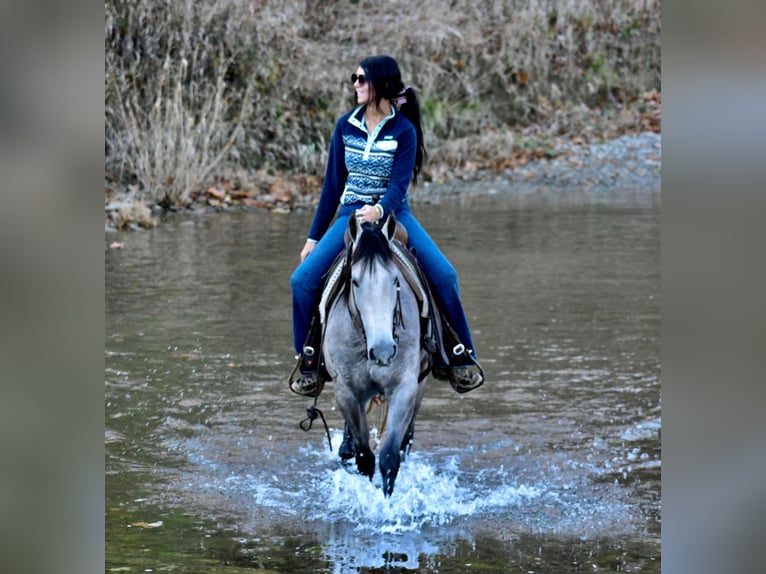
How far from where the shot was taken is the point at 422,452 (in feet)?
26.3

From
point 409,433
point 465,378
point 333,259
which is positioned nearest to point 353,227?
point 333,259

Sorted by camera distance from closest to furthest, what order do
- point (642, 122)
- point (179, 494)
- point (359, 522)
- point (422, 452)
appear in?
point (359, 522) < point (179, 494) < point (422, 452) < point (642, 122)

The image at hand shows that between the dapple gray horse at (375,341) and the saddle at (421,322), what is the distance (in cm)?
5

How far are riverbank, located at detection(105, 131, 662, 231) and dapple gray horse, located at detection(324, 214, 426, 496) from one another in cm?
1049

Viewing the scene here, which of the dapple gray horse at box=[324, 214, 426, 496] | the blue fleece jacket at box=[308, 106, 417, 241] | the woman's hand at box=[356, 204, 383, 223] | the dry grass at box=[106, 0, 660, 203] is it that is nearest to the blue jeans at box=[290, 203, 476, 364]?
the blue fleece jacket at box=[308, 106, 417, 241]

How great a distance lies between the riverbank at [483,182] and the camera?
17875mm

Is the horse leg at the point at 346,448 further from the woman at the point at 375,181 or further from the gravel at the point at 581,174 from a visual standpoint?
the gravel at the point at 581,174

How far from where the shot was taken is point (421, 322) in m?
7.03

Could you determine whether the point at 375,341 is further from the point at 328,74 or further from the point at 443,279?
the point at 328,74

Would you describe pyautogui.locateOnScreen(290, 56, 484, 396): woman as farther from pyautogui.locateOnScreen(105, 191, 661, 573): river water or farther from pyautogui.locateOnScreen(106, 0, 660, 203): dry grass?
pyautogui.locateOnScreen(106, 0, 660, 203): dry grass
